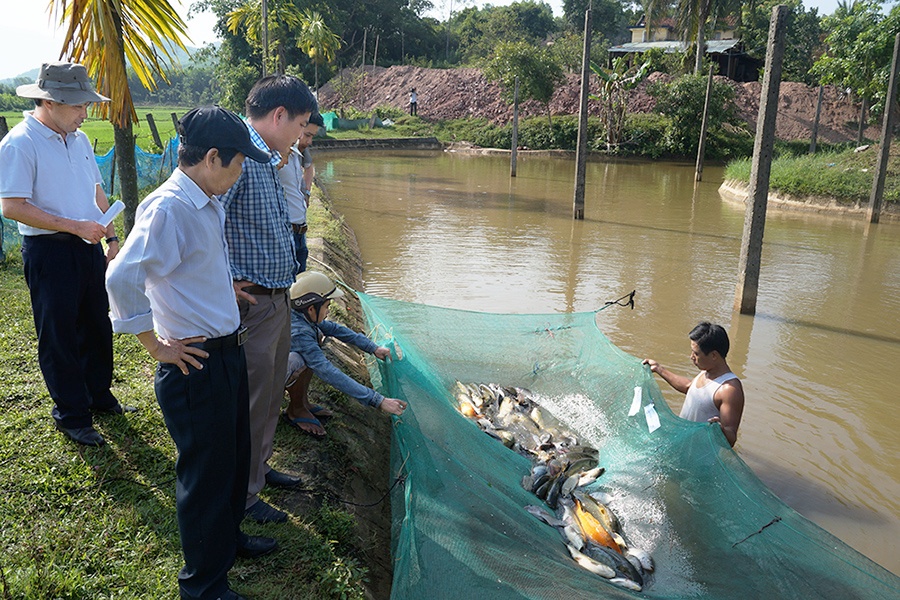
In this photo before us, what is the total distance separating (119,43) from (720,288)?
7.41 m

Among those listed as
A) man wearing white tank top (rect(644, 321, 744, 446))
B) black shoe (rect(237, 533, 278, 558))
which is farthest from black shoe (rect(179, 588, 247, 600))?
man wearing white tank top (rect(644, 321, 744, 446))

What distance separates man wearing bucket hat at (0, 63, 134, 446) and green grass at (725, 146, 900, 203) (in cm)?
1501

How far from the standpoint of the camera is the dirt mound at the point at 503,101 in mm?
25891

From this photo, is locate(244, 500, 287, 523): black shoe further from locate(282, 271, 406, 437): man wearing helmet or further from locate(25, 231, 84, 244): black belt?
locate(25, 231, 84, 244): black belt

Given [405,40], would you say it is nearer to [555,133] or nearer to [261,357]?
[555,133]

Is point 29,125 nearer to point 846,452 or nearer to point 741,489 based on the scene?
point 741,489

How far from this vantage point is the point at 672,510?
3.38 m

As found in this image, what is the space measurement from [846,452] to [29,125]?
5.39 m

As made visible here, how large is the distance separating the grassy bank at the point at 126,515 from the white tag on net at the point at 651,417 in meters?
1.47

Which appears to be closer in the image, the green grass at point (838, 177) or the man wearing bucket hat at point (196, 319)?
the man wearing bucket hat at point (196, 319)

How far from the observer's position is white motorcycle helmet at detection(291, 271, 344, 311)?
11.1 feet

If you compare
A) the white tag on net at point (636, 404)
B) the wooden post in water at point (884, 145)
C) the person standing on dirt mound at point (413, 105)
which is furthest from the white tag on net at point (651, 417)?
the person standing on dirt mound at point (413, 105)

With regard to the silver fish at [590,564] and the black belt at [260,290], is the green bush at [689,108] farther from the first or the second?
the black belt at [260,290]

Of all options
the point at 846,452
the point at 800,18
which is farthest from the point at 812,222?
the point at 800,18
